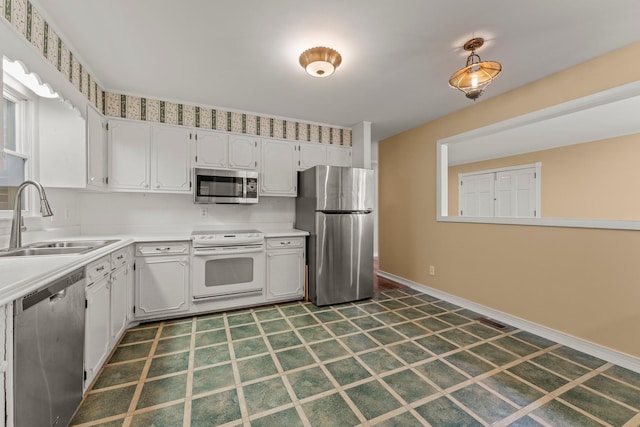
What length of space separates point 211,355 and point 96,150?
2279 millimetres

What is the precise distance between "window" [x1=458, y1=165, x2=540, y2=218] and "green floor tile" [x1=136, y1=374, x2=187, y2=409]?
4.85m

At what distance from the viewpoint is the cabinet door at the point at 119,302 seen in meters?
2.14

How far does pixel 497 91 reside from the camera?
9.50 ft

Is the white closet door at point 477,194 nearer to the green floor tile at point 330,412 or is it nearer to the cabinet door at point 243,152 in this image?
the cabinet door at point 243,152

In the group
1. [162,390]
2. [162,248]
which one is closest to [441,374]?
[162,390]

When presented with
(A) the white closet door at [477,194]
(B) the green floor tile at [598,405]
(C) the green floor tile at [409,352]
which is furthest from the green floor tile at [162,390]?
(A) the white closet door at [477,194]

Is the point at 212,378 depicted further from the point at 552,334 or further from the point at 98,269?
the point at 552,334

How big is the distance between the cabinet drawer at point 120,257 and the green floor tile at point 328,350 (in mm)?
1778

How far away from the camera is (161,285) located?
280 cm

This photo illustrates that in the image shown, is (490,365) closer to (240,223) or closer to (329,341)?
(329,341)

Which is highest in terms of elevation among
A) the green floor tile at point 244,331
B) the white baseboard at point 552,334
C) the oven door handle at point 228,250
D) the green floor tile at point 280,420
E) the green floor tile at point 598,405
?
the oven door handle at point 228,250

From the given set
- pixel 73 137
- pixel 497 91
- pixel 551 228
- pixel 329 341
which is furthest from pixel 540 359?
pixel 73 137

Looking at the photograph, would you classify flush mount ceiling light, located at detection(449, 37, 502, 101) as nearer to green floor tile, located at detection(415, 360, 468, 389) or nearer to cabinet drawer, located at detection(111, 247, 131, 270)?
green floor tile, located at detection(415, 360, 468, 389)

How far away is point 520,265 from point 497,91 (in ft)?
6.16
